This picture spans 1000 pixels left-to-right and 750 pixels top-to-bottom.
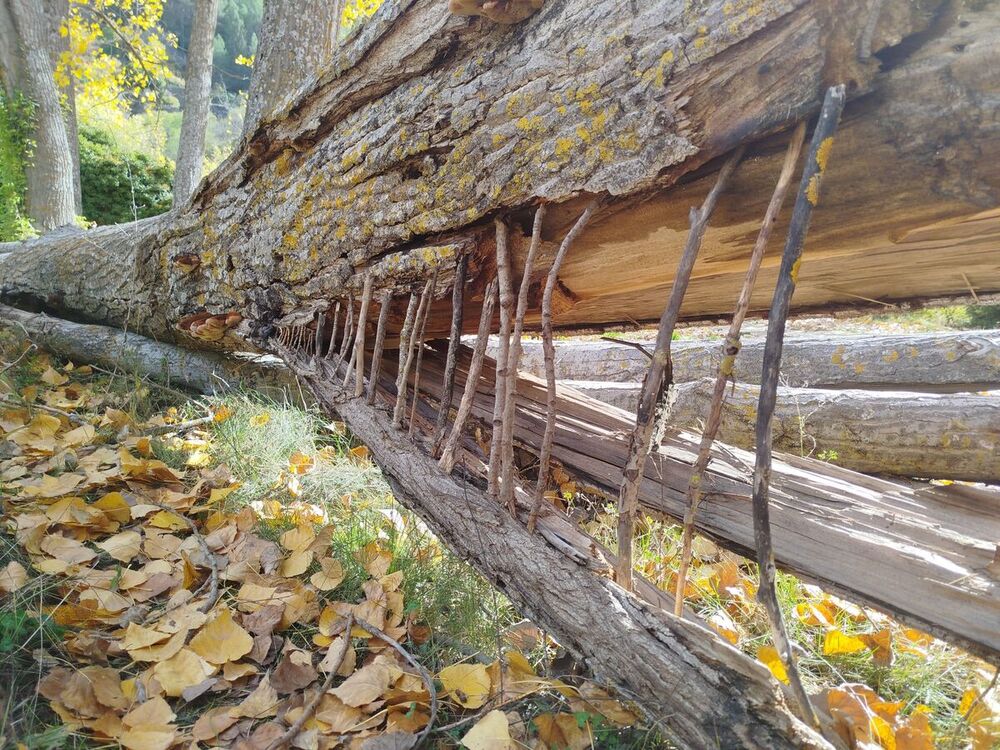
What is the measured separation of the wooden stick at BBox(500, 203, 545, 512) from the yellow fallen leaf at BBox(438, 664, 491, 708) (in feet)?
1.34

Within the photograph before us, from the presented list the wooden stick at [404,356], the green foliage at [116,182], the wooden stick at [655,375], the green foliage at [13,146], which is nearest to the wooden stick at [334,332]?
the wooden stick at [404,356]

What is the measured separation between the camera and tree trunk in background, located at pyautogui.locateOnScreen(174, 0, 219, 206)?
6.82 meters

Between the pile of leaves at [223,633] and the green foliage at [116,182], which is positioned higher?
the green foliage at [116,182]

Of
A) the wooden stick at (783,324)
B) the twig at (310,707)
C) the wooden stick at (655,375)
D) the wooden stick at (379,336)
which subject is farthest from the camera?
Result: the wooden stick at (379,336)

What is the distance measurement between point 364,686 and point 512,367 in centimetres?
83

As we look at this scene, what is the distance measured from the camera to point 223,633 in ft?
4.93

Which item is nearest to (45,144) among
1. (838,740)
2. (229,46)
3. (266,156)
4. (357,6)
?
(357,6)

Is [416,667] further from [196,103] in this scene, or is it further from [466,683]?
[196,103]

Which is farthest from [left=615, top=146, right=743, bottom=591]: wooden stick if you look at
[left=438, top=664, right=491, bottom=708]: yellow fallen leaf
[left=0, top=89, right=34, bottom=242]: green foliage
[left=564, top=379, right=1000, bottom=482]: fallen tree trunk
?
[left=0, top=89, right=34, bottom=242]: green foliage

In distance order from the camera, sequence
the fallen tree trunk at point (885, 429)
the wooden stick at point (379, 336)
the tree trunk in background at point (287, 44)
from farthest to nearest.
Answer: the tree trunk in background at point (287, 44), the fallen tree trunk at point (885, 429), the wooden stick at point (379, 336)

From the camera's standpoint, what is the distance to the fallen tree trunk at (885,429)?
2473 mm

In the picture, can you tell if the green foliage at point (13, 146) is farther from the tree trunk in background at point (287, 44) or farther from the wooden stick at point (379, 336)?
the wooden stick at point (379, 336)

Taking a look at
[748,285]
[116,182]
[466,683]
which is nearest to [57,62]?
[116,182]

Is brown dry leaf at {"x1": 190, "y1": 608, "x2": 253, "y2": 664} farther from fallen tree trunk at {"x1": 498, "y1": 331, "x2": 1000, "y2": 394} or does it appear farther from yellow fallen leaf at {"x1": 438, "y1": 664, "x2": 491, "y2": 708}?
fallen tree trunk at {"x1": 498, "y1": 331, "x2": 1000, "y2": 394}
